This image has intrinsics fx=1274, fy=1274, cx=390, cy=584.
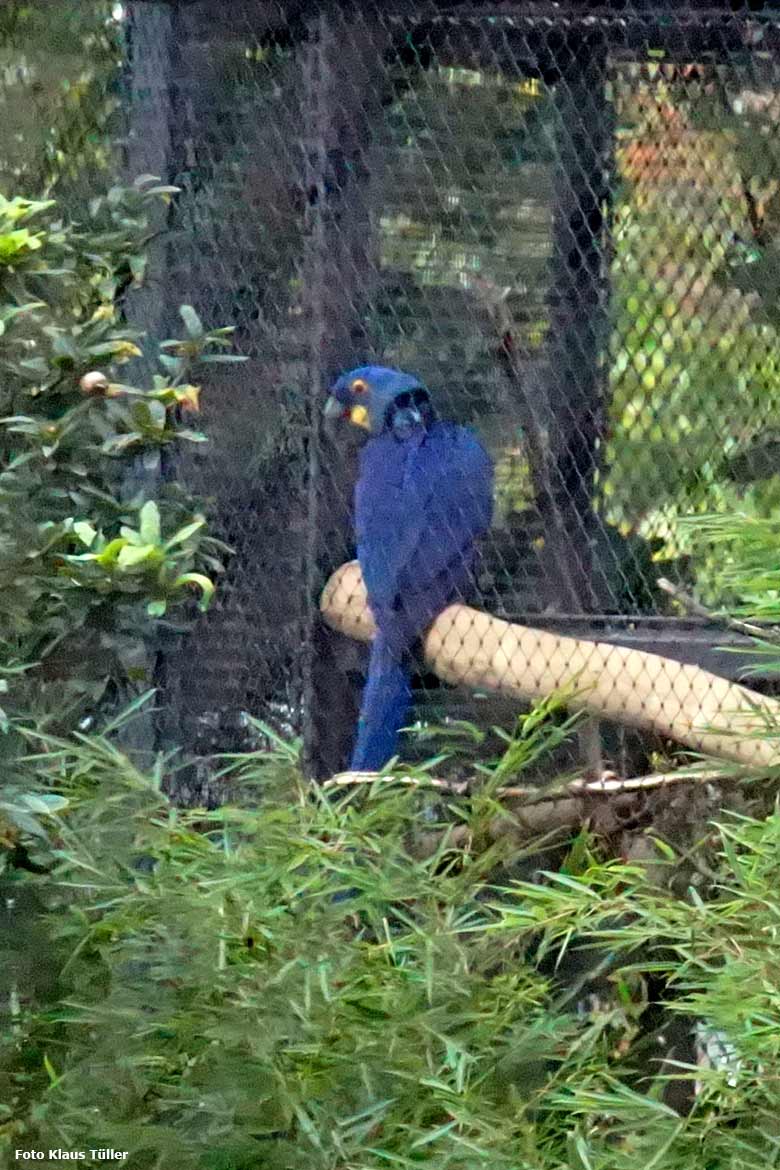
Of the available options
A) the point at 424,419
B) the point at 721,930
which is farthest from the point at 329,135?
the point at 721,930

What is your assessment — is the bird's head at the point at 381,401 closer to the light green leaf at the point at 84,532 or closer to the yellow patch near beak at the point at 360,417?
the yellow patch near beak at the point at 360,417

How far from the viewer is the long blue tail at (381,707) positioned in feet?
4.42

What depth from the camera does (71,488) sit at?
1.02 metres

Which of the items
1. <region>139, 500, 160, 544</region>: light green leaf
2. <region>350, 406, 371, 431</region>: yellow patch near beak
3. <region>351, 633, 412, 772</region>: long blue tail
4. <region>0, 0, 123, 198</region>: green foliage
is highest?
<region>0, 0, 123, 198</region>: green foliage

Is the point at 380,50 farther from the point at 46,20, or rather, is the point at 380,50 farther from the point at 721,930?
the point at 721,930

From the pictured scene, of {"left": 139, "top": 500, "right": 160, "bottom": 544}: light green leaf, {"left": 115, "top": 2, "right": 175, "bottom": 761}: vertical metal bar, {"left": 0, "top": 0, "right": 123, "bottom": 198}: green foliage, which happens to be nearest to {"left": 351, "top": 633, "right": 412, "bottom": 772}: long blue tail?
{"left": 115, "top": 2, "right": 175, "bottom": 761}: vertical metal bar

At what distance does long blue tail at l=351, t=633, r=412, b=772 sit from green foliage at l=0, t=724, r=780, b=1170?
0.25 m

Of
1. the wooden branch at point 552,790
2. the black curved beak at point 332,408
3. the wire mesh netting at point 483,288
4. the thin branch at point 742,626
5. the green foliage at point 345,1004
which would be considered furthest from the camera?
the black curved beak at point 332,408

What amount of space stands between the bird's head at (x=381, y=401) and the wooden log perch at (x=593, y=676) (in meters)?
0.19

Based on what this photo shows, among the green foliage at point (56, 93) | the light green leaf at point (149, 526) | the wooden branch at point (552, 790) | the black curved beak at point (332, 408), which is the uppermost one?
the green foliage at point (56, 93)

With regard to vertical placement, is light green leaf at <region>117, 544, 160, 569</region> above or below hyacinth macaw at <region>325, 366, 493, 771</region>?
above

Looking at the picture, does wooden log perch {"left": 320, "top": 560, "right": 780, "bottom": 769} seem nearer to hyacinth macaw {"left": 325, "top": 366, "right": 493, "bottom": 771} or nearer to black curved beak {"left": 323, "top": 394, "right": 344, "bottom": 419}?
hyacinth macaw {"left": 325, "top": 366, "right": 493, "bottom": 771}

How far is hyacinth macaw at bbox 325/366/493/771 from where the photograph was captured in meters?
1.40

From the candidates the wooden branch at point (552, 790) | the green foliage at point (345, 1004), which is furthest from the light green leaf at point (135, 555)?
the wooden branch at point (552, 790)
